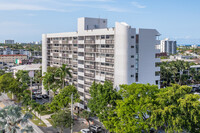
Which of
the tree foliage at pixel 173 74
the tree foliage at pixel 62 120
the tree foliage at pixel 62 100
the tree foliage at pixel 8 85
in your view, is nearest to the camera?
the tree foliage at pixel 62 120

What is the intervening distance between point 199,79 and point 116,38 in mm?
74281

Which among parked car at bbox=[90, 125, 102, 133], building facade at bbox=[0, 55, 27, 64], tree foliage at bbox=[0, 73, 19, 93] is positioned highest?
building facade at bbox=[0, 55, 27, 64]

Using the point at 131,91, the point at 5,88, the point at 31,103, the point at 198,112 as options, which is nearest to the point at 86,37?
the point at 31,103

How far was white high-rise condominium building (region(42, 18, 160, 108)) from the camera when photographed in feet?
163

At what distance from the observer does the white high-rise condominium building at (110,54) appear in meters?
49.6

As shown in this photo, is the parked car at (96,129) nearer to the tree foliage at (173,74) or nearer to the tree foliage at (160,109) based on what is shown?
the tree foliage at (160,109)

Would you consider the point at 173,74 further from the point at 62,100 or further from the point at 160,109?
the point at 160,109

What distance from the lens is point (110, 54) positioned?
176ft

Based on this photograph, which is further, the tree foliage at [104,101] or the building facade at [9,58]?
the building facade at [9,58]

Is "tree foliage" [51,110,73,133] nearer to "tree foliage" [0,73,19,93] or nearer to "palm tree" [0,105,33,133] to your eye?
"palm tree" [0,105,33,133]

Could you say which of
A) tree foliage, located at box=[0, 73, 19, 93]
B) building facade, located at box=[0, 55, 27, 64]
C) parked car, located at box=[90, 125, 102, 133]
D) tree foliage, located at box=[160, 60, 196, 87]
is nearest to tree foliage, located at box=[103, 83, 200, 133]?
parked car, located at box=[90, 125, 102, 133]

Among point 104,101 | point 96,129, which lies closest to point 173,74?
point 96,129

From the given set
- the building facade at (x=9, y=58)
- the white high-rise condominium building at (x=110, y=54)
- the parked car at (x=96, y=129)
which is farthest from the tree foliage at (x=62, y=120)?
the building facade at (x=9, y=58)

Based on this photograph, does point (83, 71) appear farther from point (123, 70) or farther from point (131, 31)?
point (131, 31)
